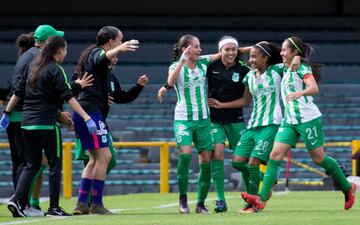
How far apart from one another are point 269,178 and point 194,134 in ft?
3.71

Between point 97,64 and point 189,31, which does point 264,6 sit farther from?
point 97,64

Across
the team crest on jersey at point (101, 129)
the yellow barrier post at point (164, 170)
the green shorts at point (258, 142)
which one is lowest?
the yellow barrier post at point (164, 170)

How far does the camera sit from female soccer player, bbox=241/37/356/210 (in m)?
11.6

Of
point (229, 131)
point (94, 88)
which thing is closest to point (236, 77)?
point (229, 131)

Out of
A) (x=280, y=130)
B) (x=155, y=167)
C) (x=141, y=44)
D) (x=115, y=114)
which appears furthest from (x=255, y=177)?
(x=141, y=44)

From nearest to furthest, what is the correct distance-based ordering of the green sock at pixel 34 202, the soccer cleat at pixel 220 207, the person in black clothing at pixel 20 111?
the person in black clothing at pixel 20 111 → the soccer cleat at pixel 220 207 → the green sock at pixel 34 202

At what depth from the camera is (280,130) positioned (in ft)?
38.8

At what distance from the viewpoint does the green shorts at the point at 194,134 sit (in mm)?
12312

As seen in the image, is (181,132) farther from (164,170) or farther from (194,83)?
(164,170)

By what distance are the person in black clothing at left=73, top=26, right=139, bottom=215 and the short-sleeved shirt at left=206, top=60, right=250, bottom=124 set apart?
1.47 metres

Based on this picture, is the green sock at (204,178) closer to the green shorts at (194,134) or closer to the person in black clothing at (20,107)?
the green shorts at (194,134)

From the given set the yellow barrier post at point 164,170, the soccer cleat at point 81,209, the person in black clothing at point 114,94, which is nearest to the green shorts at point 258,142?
the person in black clothing at point 114,94

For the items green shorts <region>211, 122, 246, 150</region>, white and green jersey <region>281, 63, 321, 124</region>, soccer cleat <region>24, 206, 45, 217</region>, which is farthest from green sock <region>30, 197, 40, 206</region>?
white and green jersey <region>281, 63, 321, 124</region>

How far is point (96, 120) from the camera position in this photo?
1155 cm
